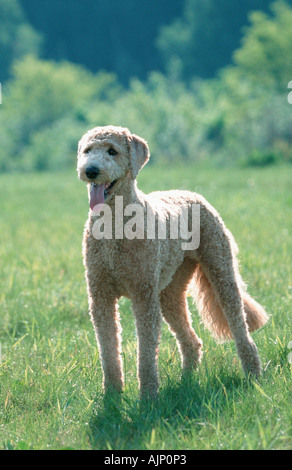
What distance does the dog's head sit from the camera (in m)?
3.78

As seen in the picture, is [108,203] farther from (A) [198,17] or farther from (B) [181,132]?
(A) [198,17]

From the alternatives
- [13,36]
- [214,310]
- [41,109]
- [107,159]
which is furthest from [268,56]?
[107,159]

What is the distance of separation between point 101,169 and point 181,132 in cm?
2526

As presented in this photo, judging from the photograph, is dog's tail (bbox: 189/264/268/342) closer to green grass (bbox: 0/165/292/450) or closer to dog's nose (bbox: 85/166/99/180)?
green grass (bbox: 0/165/292/450)

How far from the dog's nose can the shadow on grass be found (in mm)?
1452

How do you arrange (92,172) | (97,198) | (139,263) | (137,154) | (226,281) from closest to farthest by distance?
1. (92,172)
2. (97,198)
3. (139,263)
4. (137,154)
5. (226,281)

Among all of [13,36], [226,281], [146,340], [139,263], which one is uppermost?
[13,36]

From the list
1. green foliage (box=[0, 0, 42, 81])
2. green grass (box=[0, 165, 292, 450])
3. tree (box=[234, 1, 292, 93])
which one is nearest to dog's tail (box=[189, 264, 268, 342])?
green grass (box=[0, 165, 292, 450])

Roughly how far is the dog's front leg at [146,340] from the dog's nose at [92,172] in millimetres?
839

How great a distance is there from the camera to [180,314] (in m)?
4.87

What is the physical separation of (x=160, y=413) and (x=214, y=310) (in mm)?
1270

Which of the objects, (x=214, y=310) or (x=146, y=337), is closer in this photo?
(x=146, y=337)

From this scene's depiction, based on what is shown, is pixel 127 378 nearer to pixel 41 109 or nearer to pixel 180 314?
pixel 180 314

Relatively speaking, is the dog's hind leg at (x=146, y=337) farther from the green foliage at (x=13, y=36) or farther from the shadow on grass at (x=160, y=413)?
the green foliage at (x=13, y=36)
